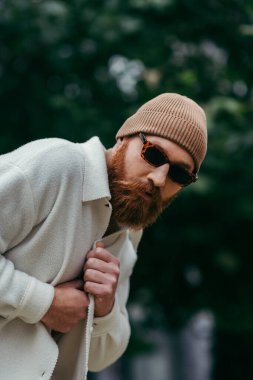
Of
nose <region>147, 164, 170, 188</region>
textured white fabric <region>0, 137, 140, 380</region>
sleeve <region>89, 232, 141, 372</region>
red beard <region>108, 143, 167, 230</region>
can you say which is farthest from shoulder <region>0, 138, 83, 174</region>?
sleeve <region>89, 232, 141, 372</region>

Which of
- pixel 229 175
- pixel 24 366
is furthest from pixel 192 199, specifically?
pixel 24 366

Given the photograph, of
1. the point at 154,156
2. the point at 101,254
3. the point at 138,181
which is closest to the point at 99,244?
the point at 101,254

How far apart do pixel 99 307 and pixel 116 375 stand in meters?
13.7

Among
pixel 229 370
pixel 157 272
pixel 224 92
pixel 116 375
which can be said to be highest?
pixel 224 92

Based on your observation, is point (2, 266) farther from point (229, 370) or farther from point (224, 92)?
point (229, 370)

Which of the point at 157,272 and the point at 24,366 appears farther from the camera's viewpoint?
the point at 157,272

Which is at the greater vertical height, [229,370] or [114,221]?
[114,221]

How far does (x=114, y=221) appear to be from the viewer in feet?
8.69

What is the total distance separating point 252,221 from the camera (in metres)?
5.92

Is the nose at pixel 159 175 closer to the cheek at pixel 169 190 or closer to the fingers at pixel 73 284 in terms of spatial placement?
the cheek at pixel 169 190

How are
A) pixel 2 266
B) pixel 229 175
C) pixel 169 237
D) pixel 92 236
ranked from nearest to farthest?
pixel 2 266, pixel 92 236, pixel 229 175, pixel 169 237

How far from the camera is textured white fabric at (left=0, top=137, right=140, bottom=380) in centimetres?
231

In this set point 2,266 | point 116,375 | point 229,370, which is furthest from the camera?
point 116,375

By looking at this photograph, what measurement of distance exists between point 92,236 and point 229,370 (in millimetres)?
5344
